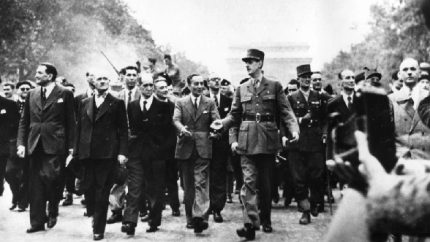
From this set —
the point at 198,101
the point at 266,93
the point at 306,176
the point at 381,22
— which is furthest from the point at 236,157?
the point at 381,22

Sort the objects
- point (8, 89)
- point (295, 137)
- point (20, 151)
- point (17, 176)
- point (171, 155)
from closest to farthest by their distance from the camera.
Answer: point (295, 137), point (20, 151), point (171, 155), point (17, 176), point (8, 89)

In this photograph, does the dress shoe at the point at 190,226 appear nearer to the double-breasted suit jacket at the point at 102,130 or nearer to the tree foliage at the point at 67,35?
the double-breasted suit jacket at the point at 102,130

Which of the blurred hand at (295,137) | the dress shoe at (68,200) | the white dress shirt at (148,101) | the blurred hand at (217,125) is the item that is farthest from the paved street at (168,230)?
the white dress shirt at (148,101)

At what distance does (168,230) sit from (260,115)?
2.05 m

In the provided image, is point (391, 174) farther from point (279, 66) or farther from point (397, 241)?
point (279, 66)

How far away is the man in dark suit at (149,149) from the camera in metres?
8.16

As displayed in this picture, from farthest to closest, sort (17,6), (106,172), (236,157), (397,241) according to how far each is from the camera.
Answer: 1. (17,6)
2. (236,157)
3. (106,172)
4. (397,241)

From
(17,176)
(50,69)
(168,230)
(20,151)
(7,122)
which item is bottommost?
(168,230)

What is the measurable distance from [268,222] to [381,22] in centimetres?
3499

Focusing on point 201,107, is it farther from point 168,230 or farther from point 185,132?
point 168,230

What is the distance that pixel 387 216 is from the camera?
130cm

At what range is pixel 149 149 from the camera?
8.27 meters

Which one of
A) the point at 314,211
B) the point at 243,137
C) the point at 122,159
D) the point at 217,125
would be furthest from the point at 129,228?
the point at 314,211

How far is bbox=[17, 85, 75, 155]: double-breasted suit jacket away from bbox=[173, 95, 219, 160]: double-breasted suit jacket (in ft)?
5.15
